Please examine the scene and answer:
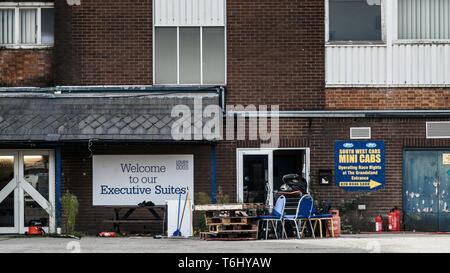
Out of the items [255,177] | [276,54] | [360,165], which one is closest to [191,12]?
[276,54]

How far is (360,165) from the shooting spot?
18.1 m

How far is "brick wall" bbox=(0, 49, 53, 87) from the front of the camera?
1853 centimetres

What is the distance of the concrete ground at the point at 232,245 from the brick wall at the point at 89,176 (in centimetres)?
130

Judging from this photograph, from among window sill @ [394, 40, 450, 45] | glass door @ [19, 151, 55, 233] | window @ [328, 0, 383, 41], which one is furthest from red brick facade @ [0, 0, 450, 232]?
window sill @ [394, 40, 450, 45]

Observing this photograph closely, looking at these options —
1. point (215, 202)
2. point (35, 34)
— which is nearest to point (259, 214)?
point (215, 202)

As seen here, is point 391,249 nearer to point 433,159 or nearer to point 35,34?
point 433,159

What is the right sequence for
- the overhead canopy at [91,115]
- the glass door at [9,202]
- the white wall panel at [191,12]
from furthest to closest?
the white wall panel at [191,12] < the glass door at [9,202] < the overhead canopy at [91,115]

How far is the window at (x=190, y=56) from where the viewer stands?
18297 millimetres

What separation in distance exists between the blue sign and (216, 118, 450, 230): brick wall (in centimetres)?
13

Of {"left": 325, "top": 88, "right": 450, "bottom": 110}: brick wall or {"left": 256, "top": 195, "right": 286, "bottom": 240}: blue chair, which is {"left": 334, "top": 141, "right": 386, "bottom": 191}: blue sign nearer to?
{"left": 325, "top": 88, "right": 450, "bottom": 110}: brick wall

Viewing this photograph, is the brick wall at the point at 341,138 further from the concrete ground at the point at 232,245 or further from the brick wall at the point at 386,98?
the concrete ground at the point at 232,245

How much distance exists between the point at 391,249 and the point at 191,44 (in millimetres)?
7685

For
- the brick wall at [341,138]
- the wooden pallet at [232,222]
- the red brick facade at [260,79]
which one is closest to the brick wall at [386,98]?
the red brick facade at [260,79]

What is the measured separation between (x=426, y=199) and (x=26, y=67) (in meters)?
10.6
